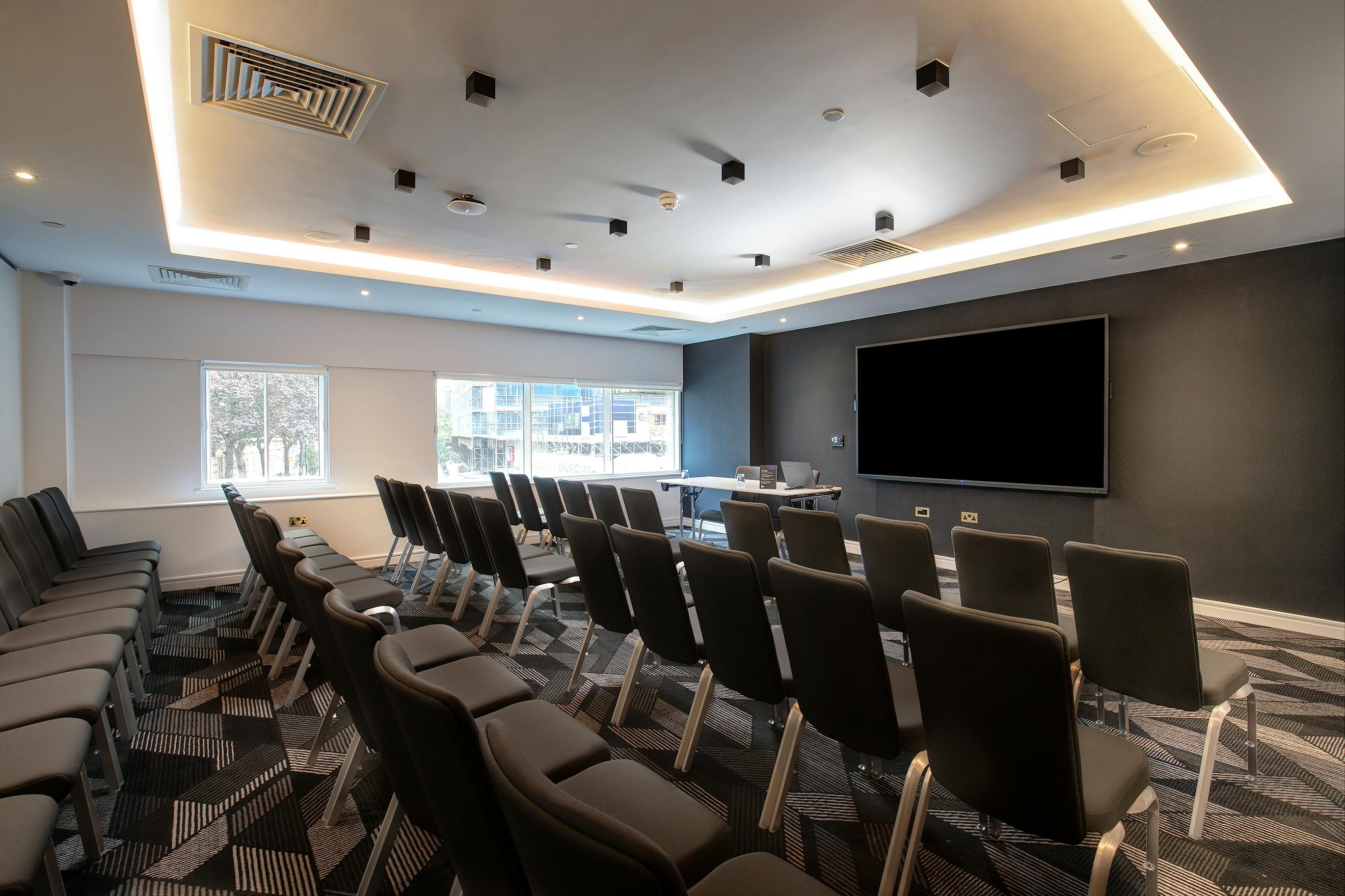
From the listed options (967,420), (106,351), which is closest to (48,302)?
(106,351)

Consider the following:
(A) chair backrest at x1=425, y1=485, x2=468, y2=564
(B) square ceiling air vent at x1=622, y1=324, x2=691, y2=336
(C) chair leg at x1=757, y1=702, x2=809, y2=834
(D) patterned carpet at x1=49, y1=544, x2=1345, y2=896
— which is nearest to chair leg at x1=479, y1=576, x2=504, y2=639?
(A) chair backrest at x1=425, y1=485, x2=468, y2=564

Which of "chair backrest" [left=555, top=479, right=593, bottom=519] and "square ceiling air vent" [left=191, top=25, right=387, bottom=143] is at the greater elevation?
"square ceiling air vent" [left=191, top=25, right=387, bottom=143]

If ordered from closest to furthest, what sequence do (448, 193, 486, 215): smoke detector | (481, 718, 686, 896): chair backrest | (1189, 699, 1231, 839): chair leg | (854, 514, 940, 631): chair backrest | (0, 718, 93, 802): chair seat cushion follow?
(481, 718, 686, 896): chair backrest < (0, 718, 93, 802): chair seat cushion < (1189, 699, 1231, 839): chair leg < (854, 514, 940, 631): chair backrest < (448, 193, 486, 215): smoke detector

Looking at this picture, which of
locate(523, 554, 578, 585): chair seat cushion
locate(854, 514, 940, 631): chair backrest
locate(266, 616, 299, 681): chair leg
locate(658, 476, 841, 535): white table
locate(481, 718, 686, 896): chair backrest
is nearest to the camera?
locate(481, 718, 686, 896): chair backrest

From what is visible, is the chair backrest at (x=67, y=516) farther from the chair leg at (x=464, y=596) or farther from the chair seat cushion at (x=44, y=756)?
the chair seat cushion at (x=44, y=756)

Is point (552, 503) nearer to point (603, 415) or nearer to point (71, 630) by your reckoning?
point (71, 630)

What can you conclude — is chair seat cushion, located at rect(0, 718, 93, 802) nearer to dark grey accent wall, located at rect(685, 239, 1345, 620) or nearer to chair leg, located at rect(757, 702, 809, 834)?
chair leg, located at rect(757, 702, 809, 834)

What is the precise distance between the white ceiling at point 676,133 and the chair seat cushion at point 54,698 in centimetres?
213

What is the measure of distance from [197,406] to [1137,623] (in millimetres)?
7267

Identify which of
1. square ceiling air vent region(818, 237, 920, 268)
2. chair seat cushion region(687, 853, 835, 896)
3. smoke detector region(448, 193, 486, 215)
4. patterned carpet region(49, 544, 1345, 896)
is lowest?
patterned carpet region(49, 544, 1345, 896)

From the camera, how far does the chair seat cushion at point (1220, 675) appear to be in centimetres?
214

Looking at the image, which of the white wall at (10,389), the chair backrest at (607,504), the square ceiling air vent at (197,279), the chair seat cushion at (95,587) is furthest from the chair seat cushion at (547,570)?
the white wall at (10,389)

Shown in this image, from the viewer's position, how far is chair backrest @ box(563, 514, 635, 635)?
2.81 meters

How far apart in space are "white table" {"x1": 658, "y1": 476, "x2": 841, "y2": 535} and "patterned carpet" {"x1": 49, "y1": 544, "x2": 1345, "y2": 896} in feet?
9.74
